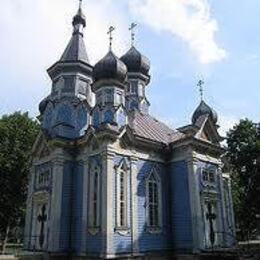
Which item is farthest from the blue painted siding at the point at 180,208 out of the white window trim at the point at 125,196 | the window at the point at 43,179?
the window at the point at 43,179

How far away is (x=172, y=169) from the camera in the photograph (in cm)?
2045

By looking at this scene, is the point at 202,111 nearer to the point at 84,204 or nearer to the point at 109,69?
the point at 109,69

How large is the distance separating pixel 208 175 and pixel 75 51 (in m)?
11.0

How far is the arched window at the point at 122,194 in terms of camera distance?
56.5 ft

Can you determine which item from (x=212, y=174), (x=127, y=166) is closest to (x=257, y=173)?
(x=212, y=174)

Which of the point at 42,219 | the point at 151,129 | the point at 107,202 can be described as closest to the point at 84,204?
the point at 107,202

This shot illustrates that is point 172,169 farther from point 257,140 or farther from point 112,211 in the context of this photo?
point 257,140

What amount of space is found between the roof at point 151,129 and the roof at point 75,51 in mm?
4710

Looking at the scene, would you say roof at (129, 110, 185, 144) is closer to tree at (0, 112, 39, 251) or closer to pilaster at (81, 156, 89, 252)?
pilaster at (81, 156, 89, 252)

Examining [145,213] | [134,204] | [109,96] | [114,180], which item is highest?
[109,96]

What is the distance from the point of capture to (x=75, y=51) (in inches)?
899

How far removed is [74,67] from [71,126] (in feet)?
12.9

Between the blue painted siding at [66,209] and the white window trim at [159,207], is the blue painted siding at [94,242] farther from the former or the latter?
the white window trim at [159,207]

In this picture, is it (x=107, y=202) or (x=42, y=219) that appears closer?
(x=107, y=202)
